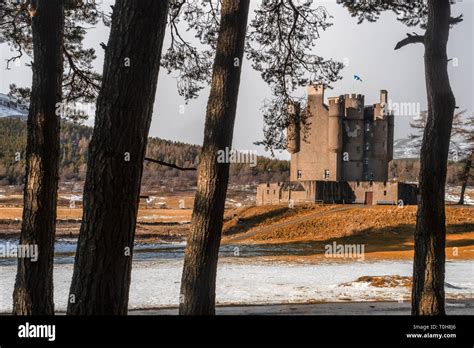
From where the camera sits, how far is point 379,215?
4350 cm

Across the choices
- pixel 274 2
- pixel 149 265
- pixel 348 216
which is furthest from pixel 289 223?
pixel 274 2

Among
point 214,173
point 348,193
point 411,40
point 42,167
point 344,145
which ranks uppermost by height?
point 344,145

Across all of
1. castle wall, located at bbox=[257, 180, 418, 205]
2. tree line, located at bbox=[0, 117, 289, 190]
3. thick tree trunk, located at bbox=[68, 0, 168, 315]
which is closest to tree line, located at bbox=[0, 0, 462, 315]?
thick tree trunk, located at bbox=[68, 0, 168, 315]

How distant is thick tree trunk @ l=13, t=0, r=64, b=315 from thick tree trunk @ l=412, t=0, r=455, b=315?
4.64 meters

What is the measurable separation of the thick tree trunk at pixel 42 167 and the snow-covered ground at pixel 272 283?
5.54 meters

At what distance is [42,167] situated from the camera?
7.17 m

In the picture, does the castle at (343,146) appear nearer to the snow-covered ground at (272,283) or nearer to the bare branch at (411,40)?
the snow-covered ground at (272,283)

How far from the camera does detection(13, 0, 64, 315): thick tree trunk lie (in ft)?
23.3

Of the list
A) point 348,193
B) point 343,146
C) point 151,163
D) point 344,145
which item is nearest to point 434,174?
point 348,193

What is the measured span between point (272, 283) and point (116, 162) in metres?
14.2

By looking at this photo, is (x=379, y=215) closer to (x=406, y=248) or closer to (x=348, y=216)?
(x=348, y=216)

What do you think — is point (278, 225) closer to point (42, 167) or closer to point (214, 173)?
point (214, 173)

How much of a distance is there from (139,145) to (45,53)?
11.8 feet

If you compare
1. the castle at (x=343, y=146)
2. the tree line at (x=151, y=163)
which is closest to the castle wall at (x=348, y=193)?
the castle at (x=343, y=146)
